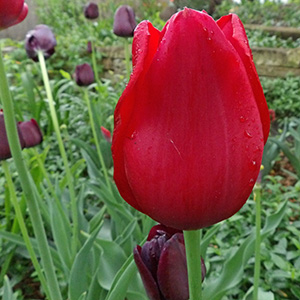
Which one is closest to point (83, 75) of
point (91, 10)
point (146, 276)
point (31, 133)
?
point (31, 133)

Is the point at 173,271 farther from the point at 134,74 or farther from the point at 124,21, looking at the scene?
the point at 124,21

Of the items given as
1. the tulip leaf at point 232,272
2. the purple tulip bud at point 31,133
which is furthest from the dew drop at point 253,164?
the purple tulip bud at point 31,133

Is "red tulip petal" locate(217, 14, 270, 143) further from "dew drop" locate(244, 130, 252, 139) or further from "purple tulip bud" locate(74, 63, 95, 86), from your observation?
"purple tulip bud" locate(74, 63, 95, 86)

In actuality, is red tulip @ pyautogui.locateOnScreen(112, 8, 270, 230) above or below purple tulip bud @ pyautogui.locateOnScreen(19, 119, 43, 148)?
above

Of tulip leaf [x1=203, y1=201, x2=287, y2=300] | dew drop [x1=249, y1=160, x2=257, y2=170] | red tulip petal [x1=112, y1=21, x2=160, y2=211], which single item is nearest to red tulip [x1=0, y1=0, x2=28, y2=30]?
red tulip petal [x1=112, y1=21, x2=160, y2=211]

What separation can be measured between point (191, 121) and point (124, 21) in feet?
4.03

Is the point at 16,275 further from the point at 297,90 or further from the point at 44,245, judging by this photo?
A: the point at 297,90

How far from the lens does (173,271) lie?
46 cm

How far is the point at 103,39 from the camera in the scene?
17.0ft

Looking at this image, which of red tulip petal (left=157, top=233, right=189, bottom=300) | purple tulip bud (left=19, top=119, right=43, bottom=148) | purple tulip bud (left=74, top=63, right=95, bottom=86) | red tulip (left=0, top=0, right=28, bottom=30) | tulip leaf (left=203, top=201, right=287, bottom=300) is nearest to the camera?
red tulip petal (left=157, top=233, right=189, bottom=300)

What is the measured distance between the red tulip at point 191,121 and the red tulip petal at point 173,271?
0.15m

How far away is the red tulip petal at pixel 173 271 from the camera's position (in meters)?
0.46

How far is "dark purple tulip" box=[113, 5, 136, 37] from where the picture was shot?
1.42 meters

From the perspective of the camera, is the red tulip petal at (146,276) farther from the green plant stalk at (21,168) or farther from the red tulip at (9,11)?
the red tulip at (9,11)
